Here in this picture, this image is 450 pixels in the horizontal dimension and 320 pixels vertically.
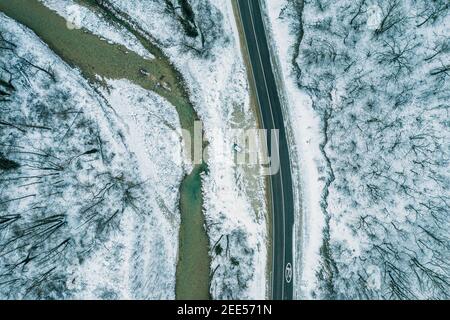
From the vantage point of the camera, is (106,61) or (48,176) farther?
(106,61)

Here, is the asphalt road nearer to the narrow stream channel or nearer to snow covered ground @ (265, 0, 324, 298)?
snow covered ground @ (265, 0, 324, 298)

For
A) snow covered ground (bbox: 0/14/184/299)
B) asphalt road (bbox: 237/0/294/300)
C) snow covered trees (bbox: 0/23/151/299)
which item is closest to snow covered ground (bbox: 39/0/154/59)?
snow covered ground (bbox: 0/14/184/299)

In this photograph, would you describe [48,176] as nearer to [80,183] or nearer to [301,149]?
[80,183]

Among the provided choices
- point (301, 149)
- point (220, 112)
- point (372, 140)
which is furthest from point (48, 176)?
point (372, 140)

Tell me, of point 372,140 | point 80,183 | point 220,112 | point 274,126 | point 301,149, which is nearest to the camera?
point 372,140

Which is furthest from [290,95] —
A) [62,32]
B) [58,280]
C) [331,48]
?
[58,280]

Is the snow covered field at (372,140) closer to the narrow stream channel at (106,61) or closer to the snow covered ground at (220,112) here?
the snow covered ground at (220,112)
